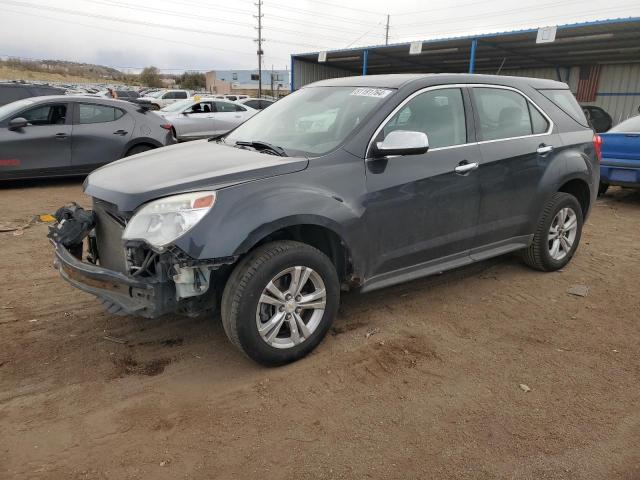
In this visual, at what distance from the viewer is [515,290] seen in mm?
4570

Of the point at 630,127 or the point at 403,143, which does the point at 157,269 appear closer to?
the point at 403,143

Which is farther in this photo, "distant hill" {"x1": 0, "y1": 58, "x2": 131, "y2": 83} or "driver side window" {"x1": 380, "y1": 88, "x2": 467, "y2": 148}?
"distant hill" {"x1": 0, "y1": 58, "x2": 131, "y2": 83}

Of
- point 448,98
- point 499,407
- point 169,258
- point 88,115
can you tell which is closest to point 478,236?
point 448,98

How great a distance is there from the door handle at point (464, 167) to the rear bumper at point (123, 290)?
7.54 feet

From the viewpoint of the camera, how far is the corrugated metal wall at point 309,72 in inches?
991

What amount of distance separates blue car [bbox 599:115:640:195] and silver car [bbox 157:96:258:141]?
8.53 metres

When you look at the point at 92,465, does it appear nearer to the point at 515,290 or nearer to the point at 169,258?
the point at 169,258

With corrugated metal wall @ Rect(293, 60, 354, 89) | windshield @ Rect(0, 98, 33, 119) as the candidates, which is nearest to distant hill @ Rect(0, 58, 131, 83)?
corrugated metal wall @ Rect(293, 60, 354, 89)

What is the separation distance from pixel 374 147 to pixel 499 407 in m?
1.80

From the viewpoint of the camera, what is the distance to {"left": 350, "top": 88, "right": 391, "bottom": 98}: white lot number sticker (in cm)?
372

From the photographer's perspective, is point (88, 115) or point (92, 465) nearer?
point (92, 465)

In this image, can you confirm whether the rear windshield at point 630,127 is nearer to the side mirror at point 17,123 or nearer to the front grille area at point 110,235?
the front grille area at point 110,235

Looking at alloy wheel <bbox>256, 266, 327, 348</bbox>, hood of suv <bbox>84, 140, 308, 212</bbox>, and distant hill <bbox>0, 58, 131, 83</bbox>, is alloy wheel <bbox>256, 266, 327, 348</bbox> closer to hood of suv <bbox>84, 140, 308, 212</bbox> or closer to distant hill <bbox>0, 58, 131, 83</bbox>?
hood of suv <bbox>84, 140, 308, 212</bbox>

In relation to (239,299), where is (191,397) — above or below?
below
